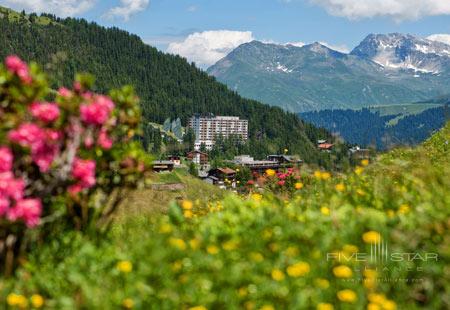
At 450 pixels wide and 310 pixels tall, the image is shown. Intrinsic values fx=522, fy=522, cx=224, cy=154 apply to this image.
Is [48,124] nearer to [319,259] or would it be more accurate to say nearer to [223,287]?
[223,287]

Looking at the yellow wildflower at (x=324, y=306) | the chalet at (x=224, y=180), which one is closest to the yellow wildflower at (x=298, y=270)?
the yellow wildflower at (x=324, y=306)

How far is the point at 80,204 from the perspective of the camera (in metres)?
6.46

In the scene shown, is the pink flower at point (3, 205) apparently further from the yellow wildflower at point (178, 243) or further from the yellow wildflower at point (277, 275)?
the yellow wildflower at point (277, 275)

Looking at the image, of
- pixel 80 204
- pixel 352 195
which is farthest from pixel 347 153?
pixel 80 204

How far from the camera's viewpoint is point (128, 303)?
4992 mm

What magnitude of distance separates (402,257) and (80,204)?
3.85m

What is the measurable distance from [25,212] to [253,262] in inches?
95.4

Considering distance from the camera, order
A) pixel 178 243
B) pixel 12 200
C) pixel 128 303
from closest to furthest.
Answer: pixel 128 303, pixel 12 200, pixel 178 243

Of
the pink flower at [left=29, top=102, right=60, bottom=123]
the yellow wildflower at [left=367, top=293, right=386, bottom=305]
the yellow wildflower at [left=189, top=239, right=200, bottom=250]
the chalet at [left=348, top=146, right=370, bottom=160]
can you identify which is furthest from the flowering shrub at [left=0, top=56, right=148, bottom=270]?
the chalet at [left=348, top=146, right=370, bottom=160]

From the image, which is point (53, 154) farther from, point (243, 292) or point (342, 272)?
point (342, 272)

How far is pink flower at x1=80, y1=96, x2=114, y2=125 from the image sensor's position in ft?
19.1

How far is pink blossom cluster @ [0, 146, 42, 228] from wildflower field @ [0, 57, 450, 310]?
0.79 metres

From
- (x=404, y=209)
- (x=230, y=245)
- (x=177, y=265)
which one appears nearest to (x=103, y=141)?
(x=177, y=265)

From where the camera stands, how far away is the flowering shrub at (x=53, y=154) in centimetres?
554
